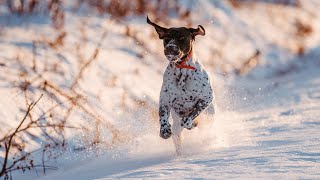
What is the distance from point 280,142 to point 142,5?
522 cm

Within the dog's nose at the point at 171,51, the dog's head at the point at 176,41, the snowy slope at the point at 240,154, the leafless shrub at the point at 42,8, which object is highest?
the leafless shrub at the point at 42,8

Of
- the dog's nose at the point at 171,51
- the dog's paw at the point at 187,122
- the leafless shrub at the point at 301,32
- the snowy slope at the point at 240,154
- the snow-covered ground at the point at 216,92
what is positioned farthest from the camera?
the leafless shrub at the point at 301,32

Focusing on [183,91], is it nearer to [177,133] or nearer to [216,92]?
[177,133]

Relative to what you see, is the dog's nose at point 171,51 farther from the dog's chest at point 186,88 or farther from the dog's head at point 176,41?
the dog's chest at point 186,88

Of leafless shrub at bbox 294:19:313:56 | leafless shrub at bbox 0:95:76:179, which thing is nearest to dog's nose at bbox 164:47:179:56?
leafless shrub at bbox 0:95:76:179

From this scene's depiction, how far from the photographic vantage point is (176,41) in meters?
5.49

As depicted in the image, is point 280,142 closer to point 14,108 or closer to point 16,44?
point 14,108

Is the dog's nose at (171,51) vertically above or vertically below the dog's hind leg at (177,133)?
above

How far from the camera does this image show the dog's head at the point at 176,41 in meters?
5.39

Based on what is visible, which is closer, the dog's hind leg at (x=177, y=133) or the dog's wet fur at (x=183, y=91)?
the dog's wet fur at (x=183, y=91)

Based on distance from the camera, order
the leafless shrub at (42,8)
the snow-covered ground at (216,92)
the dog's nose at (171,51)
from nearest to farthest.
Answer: the snow-covered ground at (216,92) < the dog's nose at (171,51) < the leafless shrub at (42,8)

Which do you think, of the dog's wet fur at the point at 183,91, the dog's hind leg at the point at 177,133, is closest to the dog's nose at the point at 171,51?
the dog's wet fur at the point at 183,91

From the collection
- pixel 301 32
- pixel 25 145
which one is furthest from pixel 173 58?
pixel 301 32

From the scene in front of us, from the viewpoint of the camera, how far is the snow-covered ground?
205 inches
